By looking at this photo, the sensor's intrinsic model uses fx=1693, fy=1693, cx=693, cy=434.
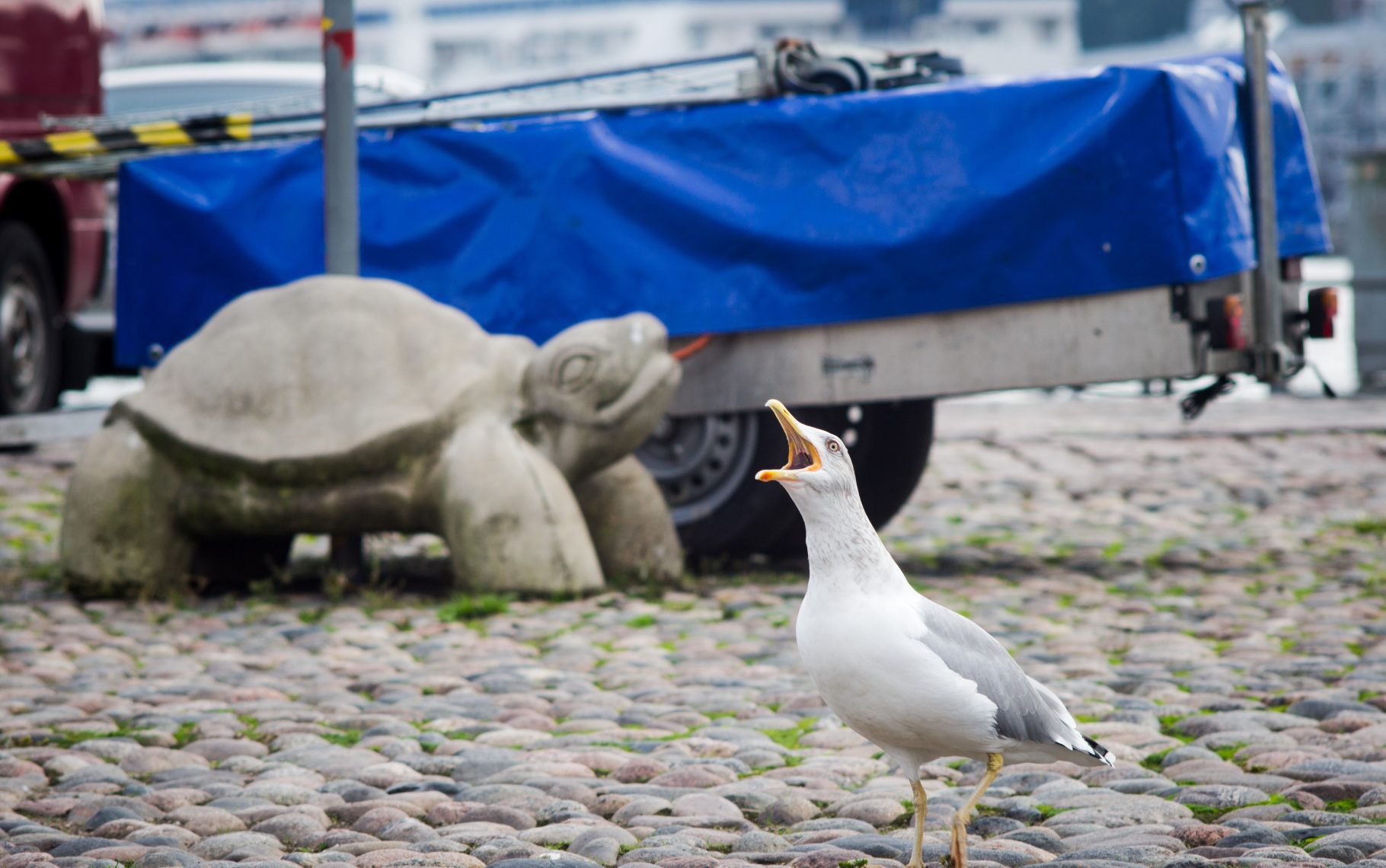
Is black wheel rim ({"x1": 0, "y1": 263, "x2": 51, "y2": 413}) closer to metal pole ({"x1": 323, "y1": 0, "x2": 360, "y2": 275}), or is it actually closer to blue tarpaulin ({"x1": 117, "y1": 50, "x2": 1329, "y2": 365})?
blue tarpaulin ({"x1": 117, "y1": 50, "x2": 1329, "y2": 365})

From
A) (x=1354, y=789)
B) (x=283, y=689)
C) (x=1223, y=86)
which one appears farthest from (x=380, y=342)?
(x=1354, y=789)

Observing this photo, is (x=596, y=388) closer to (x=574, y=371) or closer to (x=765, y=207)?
(x=574, y=371)

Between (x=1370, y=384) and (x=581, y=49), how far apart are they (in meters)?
87.0

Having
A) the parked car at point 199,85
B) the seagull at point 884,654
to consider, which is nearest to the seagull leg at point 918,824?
the seagull at point 884,654

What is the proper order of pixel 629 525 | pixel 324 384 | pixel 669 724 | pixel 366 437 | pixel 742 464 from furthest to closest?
1. pixel 742 464
2. pixel 629 525
3. pixel 324 384
4. pixel 366 437
5. pixel 669 724

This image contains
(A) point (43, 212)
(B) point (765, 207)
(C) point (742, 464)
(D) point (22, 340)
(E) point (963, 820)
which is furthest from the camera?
(A) point (43, 212)

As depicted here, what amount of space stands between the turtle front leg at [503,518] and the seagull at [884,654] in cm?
342

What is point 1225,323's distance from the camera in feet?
22.3

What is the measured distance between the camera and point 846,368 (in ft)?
23.9

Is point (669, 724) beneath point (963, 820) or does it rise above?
beneath

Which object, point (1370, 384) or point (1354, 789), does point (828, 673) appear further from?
point (1370, 384)

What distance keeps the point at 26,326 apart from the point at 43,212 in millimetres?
702

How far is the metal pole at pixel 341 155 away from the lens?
7.09 meters

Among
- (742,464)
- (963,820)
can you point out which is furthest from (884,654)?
(742,464)
